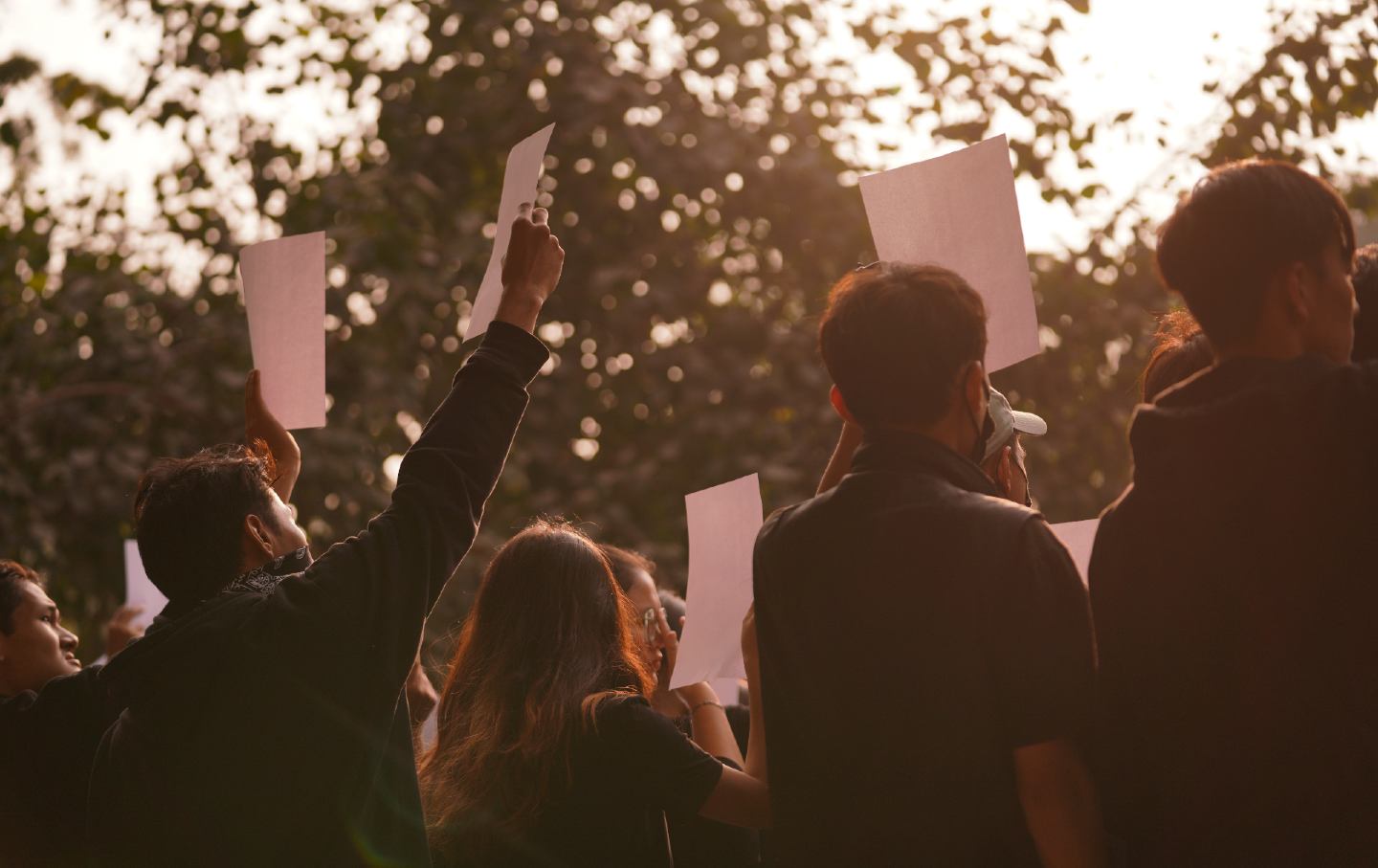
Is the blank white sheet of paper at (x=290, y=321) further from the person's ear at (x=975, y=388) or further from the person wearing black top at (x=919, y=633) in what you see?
the person's ear at (x=975, y=388)

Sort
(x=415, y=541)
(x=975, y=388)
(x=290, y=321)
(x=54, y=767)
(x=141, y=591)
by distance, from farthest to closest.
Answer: (x=141, y=591)
(x=54, y=767)
(x=290, y=321)
(x=415, y=541)
(x=975, y=388)

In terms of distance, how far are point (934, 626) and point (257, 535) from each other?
42.8 inches

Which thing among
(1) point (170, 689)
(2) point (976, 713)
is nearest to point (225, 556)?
(1) point (170, 689)

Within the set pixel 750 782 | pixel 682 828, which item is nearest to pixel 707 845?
pixel 682 828

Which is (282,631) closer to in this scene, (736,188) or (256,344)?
(256,344)

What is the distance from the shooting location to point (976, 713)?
1598 millimetres

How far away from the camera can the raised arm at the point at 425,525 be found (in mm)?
1964

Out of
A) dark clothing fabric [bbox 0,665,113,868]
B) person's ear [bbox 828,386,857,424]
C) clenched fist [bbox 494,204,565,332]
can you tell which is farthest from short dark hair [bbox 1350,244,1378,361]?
dark clothing fabric [bbox 0,665,113,868]

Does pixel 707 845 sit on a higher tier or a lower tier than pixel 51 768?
lower

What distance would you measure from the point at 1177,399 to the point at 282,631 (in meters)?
1.19

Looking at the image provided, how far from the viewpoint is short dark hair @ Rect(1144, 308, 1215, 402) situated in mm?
2131

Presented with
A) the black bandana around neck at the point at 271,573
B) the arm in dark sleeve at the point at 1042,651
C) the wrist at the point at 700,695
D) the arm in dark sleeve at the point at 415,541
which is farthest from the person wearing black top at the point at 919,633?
the wrist at the point at 700,695

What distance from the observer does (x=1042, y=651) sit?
155 centimetres

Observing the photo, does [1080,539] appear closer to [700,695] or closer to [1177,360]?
[1177,360]
